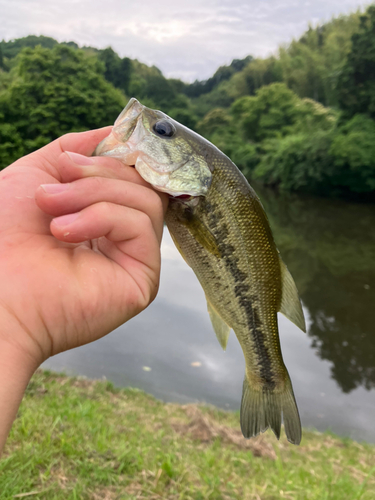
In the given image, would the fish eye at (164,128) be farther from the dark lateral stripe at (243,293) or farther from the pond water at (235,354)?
the pond water at (235,354)

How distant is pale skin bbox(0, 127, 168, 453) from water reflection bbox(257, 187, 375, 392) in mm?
7046

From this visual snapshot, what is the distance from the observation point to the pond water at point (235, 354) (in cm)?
661

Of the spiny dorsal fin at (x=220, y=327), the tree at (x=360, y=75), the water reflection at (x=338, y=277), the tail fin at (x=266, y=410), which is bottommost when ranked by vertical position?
the water reflection at (x=338, y=277)

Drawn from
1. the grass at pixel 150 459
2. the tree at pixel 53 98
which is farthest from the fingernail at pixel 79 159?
the tree at pixel 53 98

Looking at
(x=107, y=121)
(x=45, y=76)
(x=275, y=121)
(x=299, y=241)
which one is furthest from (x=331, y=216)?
(x=275, y=121)

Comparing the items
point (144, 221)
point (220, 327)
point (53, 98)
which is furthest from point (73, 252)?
point (53, 98)

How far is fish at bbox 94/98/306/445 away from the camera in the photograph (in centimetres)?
161

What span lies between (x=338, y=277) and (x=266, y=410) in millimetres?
11583

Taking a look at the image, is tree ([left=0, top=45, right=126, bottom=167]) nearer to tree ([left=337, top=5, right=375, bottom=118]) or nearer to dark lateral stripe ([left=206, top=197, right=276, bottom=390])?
tree ([left=337, top=5, right=375, bottom=118])

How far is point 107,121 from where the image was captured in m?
31.8

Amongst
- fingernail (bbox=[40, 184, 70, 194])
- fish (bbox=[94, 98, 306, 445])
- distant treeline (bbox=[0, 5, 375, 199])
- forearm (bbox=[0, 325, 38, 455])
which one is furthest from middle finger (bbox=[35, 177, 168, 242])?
distant treeline (bbox=[0, 5, 375, 199])

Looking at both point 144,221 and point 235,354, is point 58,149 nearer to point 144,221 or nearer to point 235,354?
point 144,221

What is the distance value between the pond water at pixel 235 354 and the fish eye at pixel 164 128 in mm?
5577

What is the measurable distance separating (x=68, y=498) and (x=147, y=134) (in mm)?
2409
